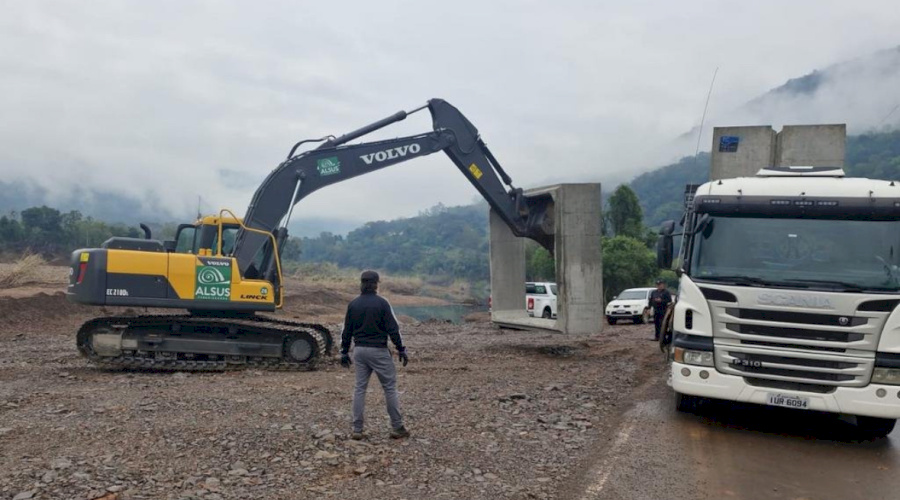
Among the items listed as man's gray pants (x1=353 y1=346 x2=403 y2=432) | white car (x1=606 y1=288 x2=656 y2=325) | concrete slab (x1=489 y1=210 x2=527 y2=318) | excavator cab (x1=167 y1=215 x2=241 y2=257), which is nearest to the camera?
man's gray pants (x1=353 y1=346 x2=403 y2=432)

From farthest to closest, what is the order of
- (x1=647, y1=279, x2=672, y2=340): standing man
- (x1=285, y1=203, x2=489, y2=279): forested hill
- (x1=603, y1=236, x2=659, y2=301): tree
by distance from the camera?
(x1=285, y1=203, x2=489, y2=279): forested hill, (x1=603, y1=236, x2=659, y2=301): tree, (x1=647, y1=279, x2=672, y2=340): standing man

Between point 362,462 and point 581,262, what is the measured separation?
8.93 meters

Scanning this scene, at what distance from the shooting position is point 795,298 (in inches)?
309

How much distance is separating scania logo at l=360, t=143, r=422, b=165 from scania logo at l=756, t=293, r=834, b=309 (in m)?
8.02

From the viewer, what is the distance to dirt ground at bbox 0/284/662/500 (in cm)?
600

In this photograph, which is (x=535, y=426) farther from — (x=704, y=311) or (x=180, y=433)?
(x=180, y=433)

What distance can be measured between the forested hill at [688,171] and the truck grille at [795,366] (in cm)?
437

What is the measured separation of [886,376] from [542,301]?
17170 mm

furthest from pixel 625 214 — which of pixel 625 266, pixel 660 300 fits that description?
pixel 660 300

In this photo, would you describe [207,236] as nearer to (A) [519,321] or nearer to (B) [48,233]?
(A) [519,321]

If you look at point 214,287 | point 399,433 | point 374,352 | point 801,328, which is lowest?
A: point 399,433

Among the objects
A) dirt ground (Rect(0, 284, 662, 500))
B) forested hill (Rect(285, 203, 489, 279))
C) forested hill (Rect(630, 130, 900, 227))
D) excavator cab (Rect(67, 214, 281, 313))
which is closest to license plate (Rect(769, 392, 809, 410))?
dirt ground (Rect(0, 284, 662, 500))

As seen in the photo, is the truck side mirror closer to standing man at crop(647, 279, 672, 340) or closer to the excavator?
the excavator

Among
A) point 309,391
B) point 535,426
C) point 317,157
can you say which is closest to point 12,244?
point 317,157
